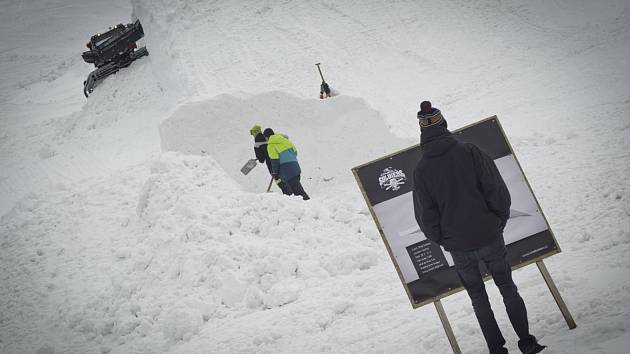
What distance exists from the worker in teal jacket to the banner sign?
4499 mm

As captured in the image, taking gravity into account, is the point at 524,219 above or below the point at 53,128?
below

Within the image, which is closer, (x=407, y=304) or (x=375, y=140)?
(x=407, y=304)

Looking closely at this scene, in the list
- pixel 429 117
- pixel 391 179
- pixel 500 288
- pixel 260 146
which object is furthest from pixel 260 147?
pixel 500 288

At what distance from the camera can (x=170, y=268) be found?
670 centimetres

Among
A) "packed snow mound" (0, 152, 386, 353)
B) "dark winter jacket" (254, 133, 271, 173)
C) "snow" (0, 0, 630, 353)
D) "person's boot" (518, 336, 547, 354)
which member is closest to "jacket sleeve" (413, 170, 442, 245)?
"person's boot" (518, 336, 547, 354)

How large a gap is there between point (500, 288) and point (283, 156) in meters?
5.62

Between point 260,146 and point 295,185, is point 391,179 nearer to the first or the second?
point 295,185

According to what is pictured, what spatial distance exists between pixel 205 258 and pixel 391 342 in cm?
306

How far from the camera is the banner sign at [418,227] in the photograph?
12.6ft

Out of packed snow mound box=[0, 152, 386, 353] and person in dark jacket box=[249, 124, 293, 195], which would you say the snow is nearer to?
packed snow mound box=[0, 152, 386, 353]

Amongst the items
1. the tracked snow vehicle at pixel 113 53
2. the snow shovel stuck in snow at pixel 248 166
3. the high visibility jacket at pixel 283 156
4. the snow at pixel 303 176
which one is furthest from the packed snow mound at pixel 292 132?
the tracked snow vehicle at pixel 113 53

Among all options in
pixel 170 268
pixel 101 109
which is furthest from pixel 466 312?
pixel 101 109

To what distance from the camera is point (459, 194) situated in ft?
10.5

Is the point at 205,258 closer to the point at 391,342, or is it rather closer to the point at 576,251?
the point at 391,342
